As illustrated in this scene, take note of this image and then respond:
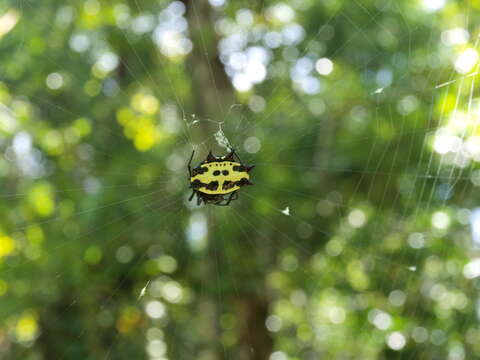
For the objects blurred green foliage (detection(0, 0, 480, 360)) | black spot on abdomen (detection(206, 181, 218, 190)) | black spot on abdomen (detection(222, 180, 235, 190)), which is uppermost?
blurred green foliage (detection(0, 0, 480, 360))

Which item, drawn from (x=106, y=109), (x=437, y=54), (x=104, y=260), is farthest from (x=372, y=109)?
(x=104, y=260)

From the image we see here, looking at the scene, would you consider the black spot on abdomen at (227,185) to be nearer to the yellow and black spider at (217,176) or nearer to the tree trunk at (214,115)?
the yellow and black spider at (217,176)

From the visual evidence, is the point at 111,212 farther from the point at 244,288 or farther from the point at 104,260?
the point at 244,288

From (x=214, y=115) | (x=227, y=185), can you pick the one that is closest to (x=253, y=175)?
(x=214, y=115)

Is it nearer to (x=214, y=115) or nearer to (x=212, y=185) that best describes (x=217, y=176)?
(x=212, y=185)

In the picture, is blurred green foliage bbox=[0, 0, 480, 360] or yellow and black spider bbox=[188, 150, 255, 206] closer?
yellow and black spider bbox=[188, 150, 255, 206]

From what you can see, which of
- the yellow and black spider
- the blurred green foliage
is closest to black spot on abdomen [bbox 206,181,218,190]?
the yellow and black spider

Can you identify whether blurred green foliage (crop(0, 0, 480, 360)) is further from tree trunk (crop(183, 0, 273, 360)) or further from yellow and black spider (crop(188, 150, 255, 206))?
yellow and black spider (crop(188, 150, 255, 206))

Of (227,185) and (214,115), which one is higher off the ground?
(214,115)
